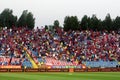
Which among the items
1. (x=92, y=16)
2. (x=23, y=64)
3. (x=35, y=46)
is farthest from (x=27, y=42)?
(x=92, y=16)

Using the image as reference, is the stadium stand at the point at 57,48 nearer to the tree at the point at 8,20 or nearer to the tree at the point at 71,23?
the tree at the point at 8,20

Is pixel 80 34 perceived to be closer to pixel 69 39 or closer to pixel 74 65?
pixel 69 39

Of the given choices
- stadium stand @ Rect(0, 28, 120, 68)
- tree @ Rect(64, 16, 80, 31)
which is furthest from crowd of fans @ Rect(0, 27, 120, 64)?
tree @ Rect(64, 16, 80, 31)

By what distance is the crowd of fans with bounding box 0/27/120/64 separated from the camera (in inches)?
2208

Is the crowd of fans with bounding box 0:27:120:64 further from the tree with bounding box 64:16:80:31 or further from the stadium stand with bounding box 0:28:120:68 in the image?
the tree with bounding box 64:16:80:31

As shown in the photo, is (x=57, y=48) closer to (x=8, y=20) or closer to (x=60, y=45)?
(x=60, y=45)

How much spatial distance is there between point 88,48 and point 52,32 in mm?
8317

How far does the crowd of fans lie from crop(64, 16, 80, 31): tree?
21.0 metres

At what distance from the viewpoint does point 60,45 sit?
61.3m

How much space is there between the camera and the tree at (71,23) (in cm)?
8900

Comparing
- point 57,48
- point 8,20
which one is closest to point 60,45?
point 57,48

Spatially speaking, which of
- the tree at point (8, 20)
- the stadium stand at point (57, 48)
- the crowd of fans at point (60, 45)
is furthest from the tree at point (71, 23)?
the stadium stand at point (57, 48)

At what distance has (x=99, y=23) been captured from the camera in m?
91.6

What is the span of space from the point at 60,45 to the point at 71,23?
2841 cm
